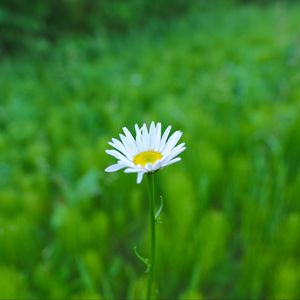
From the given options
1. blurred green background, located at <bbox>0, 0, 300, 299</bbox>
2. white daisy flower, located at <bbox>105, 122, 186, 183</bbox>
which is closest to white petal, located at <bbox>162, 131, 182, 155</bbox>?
white daisy flower, located at <bbox>105, 122, 186, 183</bbox>

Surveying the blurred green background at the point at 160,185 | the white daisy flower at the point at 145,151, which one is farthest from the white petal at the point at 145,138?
the blurred green background at the point at 160,185

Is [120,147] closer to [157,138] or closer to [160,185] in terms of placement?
[157,138]

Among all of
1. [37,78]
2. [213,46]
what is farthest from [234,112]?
[213,46]

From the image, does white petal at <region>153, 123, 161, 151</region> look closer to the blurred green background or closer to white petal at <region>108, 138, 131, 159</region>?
white petal at <region>108, 138, 131, 159</region>

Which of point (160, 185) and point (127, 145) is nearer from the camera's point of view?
point (127, 145)

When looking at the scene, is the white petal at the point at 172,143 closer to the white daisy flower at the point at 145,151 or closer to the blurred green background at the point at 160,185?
the white daisy flower at the point at 145,151

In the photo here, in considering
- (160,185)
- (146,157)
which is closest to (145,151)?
(146,157)
